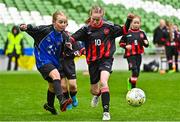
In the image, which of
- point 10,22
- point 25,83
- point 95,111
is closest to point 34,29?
point 95,111

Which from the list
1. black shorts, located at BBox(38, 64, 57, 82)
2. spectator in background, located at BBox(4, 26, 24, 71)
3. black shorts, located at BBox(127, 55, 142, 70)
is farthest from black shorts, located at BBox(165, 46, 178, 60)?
black shorts, located at BBox(38, 64, 57, 82)

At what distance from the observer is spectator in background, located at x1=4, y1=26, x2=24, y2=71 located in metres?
26.9

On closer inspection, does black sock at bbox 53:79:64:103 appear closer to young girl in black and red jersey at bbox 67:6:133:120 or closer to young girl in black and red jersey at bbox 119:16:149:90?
young girl in black and red jersey at bbox 67:6:133:120

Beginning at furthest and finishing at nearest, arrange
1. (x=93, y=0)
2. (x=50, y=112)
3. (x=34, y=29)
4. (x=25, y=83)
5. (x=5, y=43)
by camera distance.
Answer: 1. (x=93, y=0)
2. (x=5, y=43)
3. (x=25, y=83)
4. (x=50, y=112)
5. (x=34, y=29)

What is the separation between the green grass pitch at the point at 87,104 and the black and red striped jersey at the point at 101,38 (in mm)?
1101

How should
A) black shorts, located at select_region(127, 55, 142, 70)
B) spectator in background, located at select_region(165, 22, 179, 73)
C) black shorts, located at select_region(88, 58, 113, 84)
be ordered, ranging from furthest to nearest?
spectator in background, located at select_region(165, 22, 179, 73), black shorts, located at select_region(127, 55, 142, 70), black shorts, located at select_region(88, 58, 113, 84)

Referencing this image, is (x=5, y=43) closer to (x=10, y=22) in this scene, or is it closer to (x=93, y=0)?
(x=10, y=22)

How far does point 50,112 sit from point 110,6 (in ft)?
73.3

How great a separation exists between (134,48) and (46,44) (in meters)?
5.69

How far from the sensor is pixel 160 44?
28.6 meters

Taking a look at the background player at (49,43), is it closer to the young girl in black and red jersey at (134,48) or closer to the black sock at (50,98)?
the black sock at (50,98)

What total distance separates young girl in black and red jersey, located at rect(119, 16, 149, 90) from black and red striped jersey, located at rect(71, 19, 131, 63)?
4.71 metres

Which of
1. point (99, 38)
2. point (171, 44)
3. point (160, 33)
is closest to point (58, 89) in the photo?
point (99, 38)

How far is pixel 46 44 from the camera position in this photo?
1073cm
